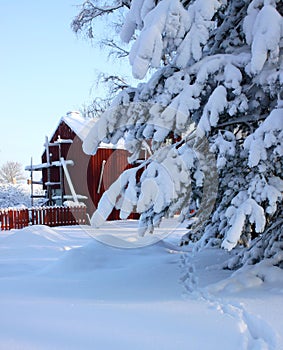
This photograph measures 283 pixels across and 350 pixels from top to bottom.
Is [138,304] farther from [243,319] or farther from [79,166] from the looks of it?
[79,166]

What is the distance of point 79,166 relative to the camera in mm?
18812

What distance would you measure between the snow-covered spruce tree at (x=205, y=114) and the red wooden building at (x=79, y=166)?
13.8m

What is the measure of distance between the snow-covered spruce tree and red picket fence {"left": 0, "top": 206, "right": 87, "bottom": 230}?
11964 millimetres

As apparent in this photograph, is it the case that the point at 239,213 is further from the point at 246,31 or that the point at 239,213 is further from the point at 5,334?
the point at 5,334

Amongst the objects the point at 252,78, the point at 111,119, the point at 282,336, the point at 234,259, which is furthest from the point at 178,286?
the point at 252,78

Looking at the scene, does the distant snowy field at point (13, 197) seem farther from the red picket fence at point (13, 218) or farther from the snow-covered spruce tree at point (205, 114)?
the snow-covered spruce tree at point (205, 114)

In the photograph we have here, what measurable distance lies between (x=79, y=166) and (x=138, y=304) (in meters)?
15.5

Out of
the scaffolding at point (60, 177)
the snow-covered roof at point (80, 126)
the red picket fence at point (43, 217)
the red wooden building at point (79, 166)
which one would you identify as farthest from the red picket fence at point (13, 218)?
the snow-covered roof at point (80, 126)

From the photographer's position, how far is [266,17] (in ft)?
11.3

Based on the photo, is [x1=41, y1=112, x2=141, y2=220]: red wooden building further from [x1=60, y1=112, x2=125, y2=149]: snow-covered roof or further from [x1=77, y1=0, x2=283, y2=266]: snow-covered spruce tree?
[x1=77, y1=0, x2=283, y2=266]: snow-covered spruce tree

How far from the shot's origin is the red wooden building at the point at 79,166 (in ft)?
61.1

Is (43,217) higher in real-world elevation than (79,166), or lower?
lower

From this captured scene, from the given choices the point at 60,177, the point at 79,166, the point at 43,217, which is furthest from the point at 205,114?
the point at 60,177

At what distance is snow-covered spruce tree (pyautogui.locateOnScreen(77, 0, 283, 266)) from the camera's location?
11.6 feet
